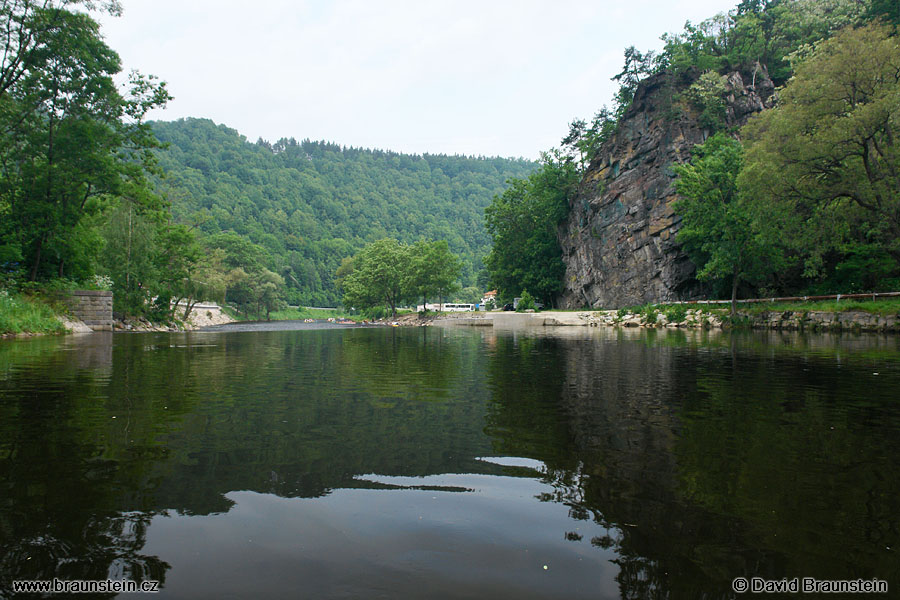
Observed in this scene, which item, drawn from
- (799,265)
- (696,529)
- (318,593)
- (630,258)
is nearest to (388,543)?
(318,593)

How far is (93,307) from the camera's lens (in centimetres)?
3030

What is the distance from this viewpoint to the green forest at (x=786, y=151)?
80.1 ft

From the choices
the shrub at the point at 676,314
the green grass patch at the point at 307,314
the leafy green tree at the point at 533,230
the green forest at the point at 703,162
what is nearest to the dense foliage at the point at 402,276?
the leafy green tree at the point at 533,230

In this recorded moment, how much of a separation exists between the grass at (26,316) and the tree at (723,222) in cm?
3824

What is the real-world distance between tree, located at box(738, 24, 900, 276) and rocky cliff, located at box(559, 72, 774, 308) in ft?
71.4

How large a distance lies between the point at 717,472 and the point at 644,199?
53842 millimetres

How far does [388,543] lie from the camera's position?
276 cm

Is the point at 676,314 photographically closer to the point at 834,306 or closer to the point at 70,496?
the point at 834,306

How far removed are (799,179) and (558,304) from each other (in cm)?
4609

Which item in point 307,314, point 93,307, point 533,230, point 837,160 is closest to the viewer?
point 837,160

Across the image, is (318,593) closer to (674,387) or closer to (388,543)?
(388,543)

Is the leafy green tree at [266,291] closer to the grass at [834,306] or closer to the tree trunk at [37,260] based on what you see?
the tree trunk at [37,260]

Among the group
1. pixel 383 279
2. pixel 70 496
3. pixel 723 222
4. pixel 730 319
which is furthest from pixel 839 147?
pixel 383 279

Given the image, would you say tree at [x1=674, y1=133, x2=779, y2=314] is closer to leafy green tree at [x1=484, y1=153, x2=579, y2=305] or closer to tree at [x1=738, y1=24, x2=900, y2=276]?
tree at [x1=738, y1=24, x2=900, y2=276]
